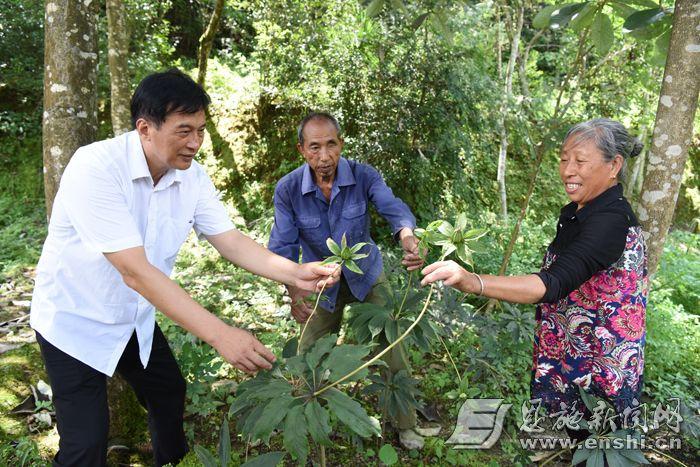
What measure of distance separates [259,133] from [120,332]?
211 inches

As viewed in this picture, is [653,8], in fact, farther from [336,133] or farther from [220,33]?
[220,33]

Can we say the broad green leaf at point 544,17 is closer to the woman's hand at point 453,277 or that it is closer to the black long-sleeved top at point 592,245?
the black long-sleeved top at point 592,245

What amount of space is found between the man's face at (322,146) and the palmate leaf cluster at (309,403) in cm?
122

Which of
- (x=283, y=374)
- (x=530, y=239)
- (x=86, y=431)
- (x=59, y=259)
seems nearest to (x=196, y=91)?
(x=59, y=259)

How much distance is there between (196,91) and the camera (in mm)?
1750

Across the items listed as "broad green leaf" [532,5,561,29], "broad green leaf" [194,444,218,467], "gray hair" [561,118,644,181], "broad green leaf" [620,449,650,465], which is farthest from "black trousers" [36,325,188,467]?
"broad green leaf" [532,5,561,29]

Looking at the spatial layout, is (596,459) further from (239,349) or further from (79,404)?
(79,404)

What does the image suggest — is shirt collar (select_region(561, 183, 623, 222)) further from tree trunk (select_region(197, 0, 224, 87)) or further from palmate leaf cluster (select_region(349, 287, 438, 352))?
tree trunk (select_region(197, 0, 224, 87))

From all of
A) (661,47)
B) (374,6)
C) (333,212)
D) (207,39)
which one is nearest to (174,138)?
(333,212)

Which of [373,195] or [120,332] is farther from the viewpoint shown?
[373,195]

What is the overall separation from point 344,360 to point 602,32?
2.24 meters

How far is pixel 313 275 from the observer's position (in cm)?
206
